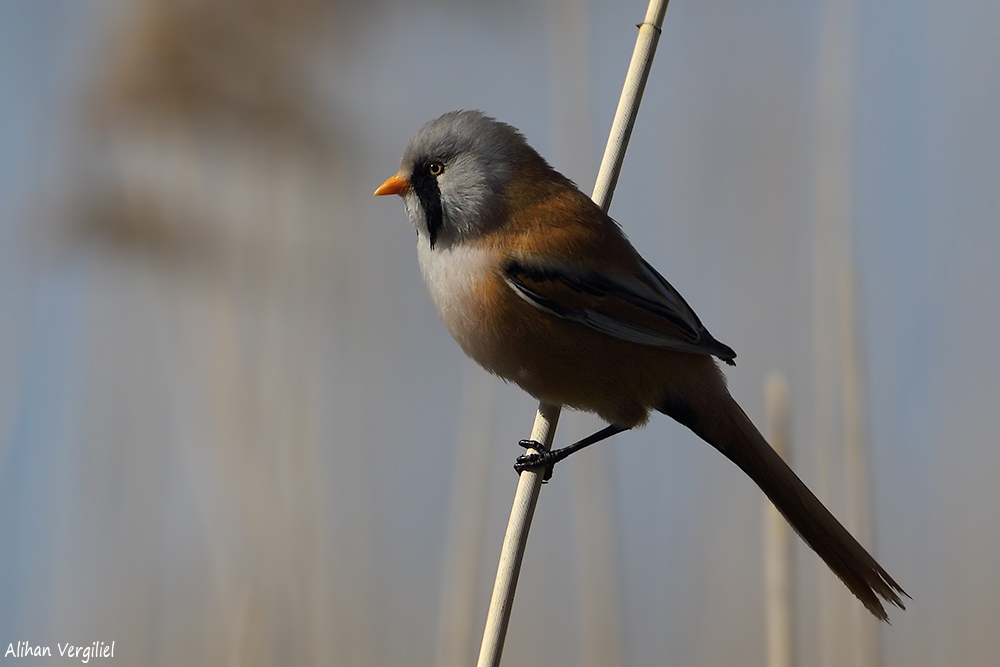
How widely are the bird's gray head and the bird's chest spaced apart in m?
0.04

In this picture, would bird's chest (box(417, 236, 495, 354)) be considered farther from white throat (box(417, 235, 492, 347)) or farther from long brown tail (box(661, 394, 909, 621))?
long brown tail (box(661, 394, 909, 621))

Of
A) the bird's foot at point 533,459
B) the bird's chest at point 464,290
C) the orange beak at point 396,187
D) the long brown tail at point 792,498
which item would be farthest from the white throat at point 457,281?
the long brown tail at point 792,498

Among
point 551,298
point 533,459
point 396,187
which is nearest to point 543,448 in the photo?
point 533,459

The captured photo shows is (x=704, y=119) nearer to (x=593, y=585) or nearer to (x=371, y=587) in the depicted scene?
(x=593, y=585)

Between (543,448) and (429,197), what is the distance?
56 centimetres

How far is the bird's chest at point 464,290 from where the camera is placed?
194 centimetres

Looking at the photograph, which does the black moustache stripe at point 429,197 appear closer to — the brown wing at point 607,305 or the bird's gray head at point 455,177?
the bird's gray head at point 455,177

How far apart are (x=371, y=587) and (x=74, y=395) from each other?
A: 36.0 inches

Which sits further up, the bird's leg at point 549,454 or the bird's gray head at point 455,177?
the bird's gray head at point 455,177

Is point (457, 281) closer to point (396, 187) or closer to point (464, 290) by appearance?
point (464, 290)

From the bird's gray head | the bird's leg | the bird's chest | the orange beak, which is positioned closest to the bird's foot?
the bird's leg

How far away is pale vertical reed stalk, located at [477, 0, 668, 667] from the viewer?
59.7 inches

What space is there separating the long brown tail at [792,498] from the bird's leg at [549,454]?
6.2 inches

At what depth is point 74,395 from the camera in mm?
2516
